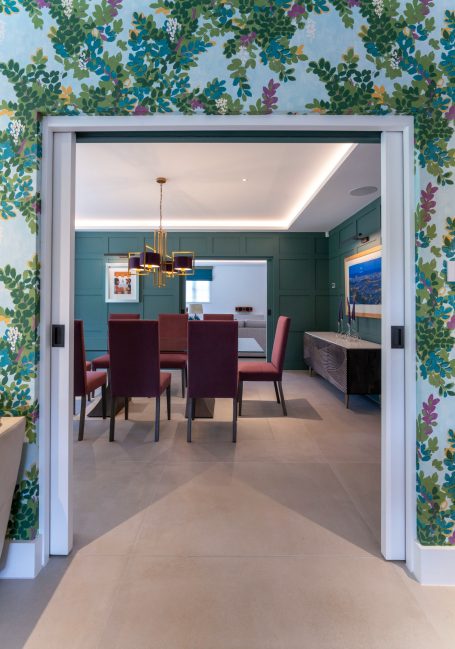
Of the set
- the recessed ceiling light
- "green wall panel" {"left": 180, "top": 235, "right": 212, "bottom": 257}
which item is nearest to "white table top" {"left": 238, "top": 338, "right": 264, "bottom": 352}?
"green wall panel" {"left": 180, "top": 235, "right": 212, "bottom": 257}

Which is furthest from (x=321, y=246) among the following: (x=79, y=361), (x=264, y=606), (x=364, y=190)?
(x=264, y=606)

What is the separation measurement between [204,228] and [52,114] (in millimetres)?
4855

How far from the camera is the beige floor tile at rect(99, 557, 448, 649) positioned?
3.71ft

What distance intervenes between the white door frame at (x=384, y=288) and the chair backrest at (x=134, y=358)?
124cm

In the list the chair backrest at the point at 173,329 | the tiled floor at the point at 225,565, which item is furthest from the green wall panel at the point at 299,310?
the tiled floor at the point at 225,565

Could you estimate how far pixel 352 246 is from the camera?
4906mm

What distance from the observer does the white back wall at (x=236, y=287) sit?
10.7m

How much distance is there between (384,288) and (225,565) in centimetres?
134

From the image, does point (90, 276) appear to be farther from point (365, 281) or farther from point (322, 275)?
point (365, 281)

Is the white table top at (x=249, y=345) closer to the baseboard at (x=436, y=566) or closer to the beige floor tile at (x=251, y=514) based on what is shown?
the beige floor tile at (x=251, y=514)

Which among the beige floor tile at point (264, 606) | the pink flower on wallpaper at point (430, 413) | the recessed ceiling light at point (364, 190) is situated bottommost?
the beige floor tile at point (264, 606)

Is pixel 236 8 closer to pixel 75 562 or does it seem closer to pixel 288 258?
pixel 75 562

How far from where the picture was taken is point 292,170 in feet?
12.6

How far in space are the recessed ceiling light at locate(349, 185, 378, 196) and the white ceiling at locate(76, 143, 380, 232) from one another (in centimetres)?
8
